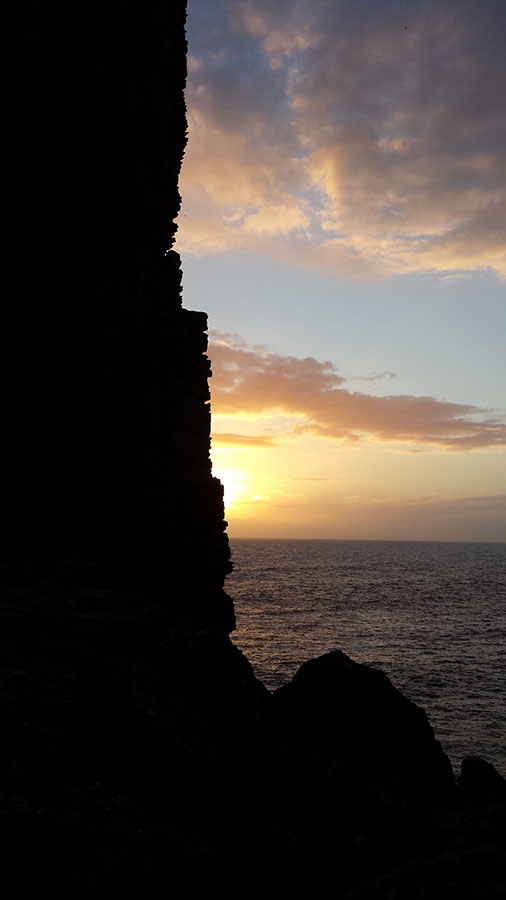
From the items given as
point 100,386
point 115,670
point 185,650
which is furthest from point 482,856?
point 100,386

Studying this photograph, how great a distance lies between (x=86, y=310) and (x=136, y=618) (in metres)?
13.4

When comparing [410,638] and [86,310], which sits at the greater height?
[86,310]

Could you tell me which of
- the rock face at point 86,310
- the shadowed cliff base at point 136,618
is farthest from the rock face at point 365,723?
the rock face at point 86,310

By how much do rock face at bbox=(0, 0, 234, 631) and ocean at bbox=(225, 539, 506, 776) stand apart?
2241 cm

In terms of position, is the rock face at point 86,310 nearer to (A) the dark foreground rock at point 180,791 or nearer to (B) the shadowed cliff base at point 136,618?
(B) the shadowed cliff base at point 136,618

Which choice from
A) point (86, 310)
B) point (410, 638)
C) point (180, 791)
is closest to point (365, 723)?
point (180, 791)

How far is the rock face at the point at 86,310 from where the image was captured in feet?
71.1

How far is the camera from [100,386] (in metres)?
23.0

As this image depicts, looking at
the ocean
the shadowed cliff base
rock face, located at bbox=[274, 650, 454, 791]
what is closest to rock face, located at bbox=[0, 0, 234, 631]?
the shadowed cliff base

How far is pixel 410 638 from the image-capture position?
6025 centimetres

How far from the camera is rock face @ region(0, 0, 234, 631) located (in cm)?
2167

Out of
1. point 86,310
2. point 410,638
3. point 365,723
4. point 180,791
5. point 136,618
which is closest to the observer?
point 180,791

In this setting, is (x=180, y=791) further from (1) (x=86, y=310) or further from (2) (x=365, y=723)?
(1) (x=86, y=310)

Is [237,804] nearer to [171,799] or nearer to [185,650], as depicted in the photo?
[171,799]
